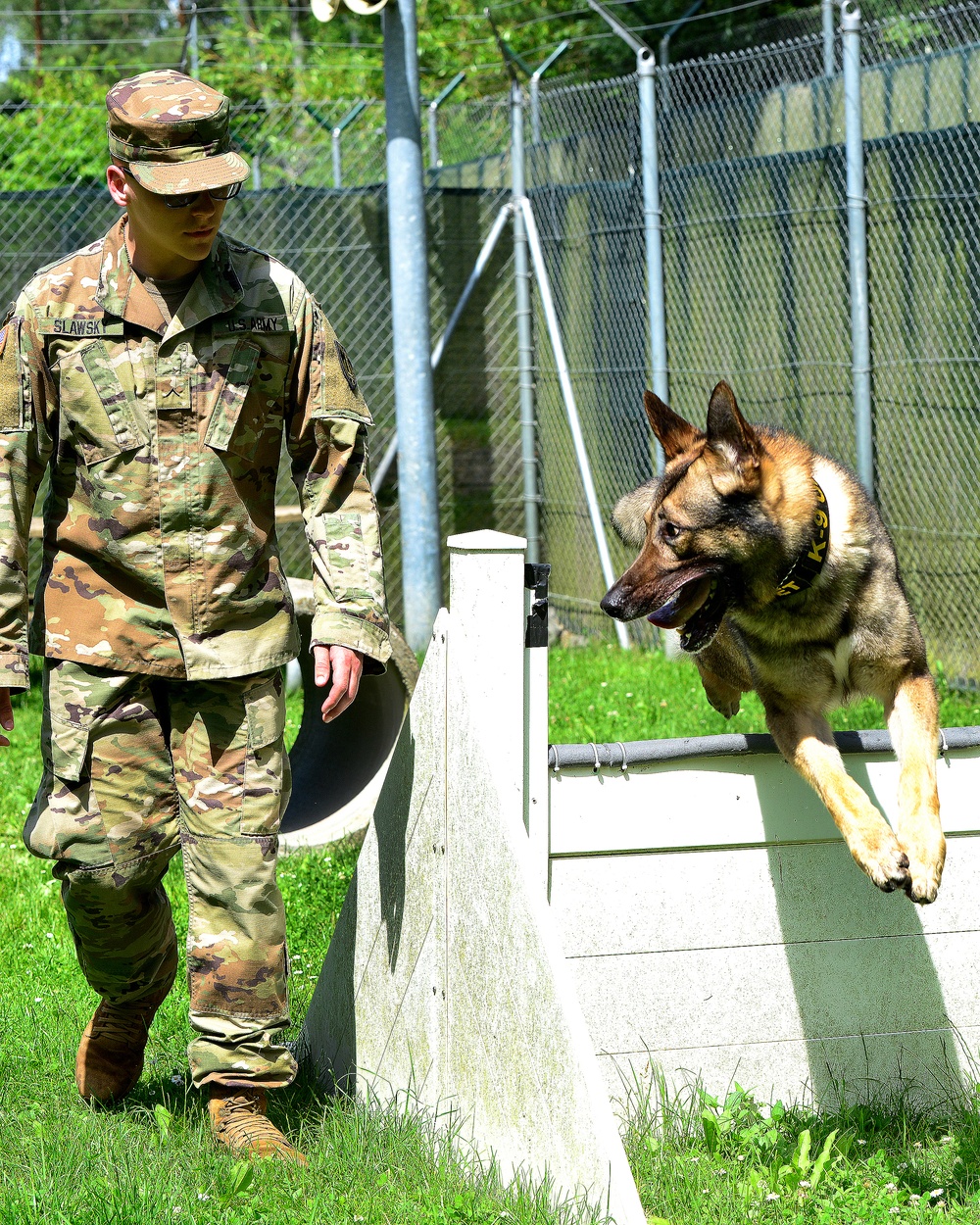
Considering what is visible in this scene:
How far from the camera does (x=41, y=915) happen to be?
4684 mm

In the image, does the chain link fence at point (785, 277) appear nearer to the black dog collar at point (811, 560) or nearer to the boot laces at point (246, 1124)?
the black dog collar at point (811, 560)

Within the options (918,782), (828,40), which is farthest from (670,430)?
(828,40)

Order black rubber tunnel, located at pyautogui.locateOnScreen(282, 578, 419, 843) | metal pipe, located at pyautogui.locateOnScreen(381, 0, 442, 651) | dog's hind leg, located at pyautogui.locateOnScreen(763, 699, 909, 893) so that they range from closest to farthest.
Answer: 1. dog's hind leg, located at pyautogui.locateOnScreen(763, 699, 909, 893)
2. black rubber tunnel, located at pyautogui.locateOnScreen(282, 578, 419, 843)
3. metal pipe, located at pyautogui.locateOnScreen(381, 0, 442, 651)

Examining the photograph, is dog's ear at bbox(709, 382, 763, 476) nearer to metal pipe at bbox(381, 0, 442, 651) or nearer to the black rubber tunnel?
the black rubber tunnel

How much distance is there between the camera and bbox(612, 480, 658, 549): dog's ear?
4.10m

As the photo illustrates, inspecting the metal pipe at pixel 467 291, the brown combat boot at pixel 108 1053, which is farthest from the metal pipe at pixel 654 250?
the brown combat boot at pixel 108 1053

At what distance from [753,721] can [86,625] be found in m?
3.79

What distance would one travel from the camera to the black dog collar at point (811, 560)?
3.28 m

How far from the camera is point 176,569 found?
3096 mm

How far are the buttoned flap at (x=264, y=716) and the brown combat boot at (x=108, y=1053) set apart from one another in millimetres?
765

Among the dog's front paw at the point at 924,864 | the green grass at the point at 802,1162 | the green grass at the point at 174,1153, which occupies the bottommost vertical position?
the green grass at the point at 802,1162

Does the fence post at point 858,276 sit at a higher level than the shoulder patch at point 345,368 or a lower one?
higher

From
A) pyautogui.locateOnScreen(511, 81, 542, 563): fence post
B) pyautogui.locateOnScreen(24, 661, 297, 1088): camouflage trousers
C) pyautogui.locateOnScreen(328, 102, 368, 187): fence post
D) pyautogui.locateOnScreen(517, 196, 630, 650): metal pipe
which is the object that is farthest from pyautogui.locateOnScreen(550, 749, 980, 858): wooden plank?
pyautogui.locateOnScreen(328, 102, 368, 187): fence post

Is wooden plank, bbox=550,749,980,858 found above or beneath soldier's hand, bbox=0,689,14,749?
beneath
